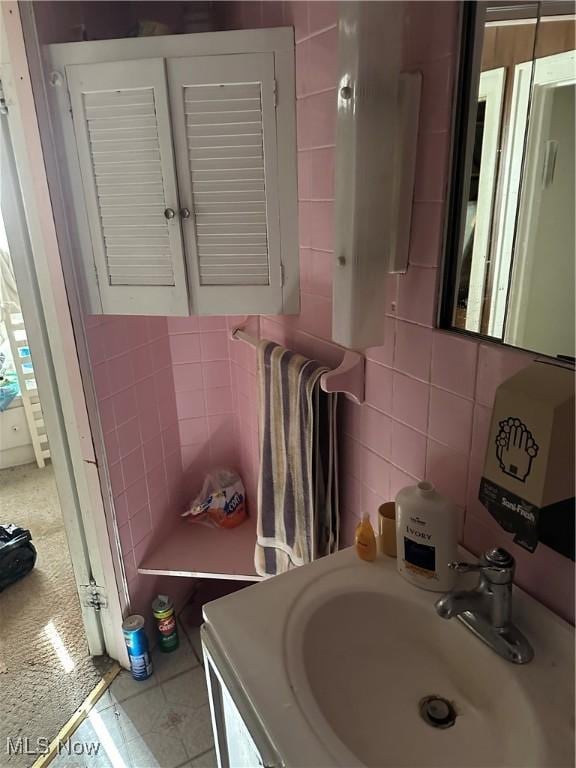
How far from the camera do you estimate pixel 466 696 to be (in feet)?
2.69

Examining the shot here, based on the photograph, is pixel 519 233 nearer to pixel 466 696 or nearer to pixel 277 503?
pixel 466 696

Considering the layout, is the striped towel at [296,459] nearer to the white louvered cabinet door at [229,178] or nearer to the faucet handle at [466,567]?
the white louvered cabinet door at [229,178]

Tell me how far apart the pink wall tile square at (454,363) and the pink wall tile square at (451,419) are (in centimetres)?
2

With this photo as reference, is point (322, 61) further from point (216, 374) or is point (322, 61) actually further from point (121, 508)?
point (121, 508)

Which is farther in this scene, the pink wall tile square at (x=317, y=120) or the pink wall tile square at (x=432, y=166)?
the pink wall tile square at (x=317, y=120)

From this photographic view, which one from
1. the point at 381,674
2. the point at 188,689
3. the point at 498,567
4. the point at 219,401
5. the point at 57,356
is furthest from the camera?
the point at 219,401

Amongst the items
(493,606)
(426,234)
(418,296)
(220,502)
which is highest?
(426,234)

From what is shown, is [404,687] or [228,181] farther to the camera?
[228,181]

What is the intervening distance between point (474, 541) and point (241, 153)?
0.94 metres

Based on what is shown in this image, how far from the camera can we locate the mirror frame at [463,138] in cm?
77

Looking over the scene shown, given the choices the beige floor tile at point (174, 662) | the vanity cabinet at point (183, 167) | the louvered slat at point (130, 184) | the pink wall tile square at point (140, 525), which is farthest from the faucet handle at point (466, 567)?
the beige floor tile at point (174, 662)

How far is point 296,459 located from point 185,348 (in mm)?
703

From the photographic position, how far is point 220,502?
6.06ft

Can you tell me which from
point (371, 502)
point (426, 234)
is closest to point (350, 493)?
point (371, 502)
